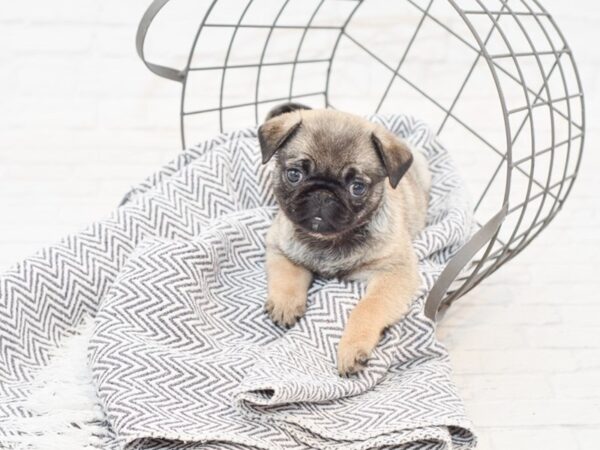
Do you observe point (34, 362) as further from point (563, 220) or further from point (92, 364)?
point (563, 220)

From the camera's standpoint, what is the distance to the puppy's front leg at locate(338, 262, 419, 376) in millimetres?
2324

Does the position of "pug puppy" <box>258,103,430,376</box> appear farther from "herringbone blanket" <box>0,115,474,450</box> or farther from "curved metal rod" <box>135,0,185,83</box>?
"curved metal rod" <box>135,0,185,83</box>

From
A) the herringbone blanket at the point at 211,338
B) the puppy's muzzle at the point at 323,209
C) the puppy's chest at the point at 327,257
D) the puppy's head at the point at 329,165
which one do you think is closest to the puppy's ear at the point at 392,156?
the puppy's head at the point at 329,165

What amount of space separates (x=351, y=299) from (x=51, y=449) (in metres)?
0.99

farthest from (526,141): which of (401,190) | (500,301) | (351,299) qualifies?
(351,299)

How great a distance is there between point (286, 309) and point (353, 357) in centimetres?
29

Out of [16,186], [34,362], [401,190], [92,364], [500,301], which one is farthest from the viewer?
[16,186]

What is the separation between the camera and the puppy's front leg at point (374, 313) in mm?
2324

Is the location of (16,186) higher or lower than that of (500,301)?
higher

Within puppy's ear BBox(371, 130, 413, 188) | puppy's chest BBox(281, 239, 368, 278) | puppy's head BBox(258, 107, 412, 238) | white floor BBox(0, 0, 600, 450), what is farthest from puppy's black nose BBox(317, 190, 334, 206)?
white floor BBox(0, 0, 600, 450)

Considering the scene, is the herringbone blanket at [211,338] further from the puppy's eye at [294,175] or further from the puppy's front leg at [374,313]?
the puppy's eye at [294,175]

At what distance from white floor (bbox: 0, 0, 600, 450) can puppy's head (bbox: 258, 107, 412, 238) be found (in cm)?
81

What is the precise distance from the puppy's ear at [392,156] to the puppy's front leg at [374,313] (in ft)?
1.13

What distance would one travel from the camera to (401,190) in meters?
2.83
